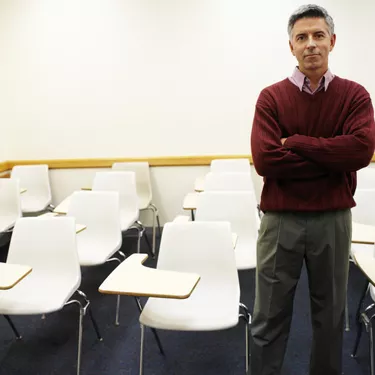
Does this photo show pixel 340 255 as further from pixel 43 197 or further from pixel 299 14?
pixel 43 197

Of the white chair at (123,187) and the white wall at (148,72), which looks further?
the white wall at (148,72)

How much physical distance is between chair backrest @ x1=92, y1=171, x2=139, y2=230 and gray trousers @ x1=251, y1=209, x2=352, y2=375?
6.70 feet

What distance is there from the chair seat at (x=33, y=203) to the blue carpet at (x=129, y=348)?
64.9 inches

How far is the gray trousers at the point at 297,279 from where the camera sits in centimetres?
142

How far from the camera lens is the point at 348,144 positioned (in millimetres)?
1347

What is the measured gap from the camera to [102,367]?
1.98 meters

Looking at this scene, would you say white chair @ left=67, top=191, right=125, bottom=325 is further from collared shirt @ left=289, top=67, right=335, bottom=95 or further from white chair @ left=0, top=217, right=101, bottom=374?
collared shirt @ left=289, top=67, right=335, bottom=95

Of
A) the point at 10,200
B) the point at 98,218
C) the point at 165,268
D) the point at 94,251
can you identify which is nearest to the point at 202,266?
the point at 165,268

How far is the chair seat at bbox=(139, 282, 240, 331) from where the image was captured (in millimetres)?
1639

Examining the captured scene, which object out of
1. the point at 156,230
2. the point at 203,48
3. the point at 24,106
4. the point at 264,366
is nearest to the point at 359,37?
the point at 203,48

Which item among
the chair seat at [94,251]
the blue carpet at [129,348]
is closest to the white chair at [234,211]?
the blue carpet at [129,348]

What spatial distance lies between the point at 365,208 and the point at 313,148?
5.13ft

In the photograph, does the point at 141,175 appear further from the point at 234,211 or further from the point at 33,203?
the point at 234,211

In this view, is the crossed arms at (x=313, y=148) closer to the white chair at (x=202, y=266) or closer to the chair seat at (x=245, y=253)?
the white chair at (x=202, y=266)
